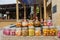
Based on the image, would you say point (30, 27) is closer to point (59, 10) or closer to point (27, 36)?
point (27, 36)

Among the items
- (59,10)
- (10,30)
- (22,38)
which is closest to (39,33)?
(22,38)

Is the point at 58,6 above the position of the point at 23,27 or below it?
above

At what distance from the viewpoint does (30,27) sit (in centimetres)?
557

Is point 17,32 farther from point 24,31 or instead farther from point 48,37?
point 48,37

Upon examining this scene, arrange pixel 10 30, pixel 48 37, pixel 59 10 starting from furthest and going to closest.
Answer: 1. pixel 59 10
2. pixel 10 30
3. pixel 48 37

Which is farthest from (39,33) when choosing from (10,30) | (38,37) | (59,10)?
(59,10)

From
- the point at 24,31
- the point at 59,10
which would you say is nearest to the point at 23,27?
the point at 24,31

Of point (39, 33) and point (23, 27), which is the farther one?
point (23, 27)

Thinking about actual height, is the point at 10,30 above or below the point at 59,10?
below

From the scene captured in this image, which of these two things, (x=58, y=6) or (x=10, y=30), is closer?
(x=10, y=30)

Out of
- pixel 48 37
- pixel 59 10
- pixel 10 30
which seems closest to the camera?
pixel 48 37

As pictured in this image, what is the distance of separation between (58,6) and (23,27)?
2.32 m

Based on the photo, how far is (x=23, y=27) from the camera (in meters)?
5.79

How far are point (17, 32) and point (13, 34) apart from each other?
161mm
